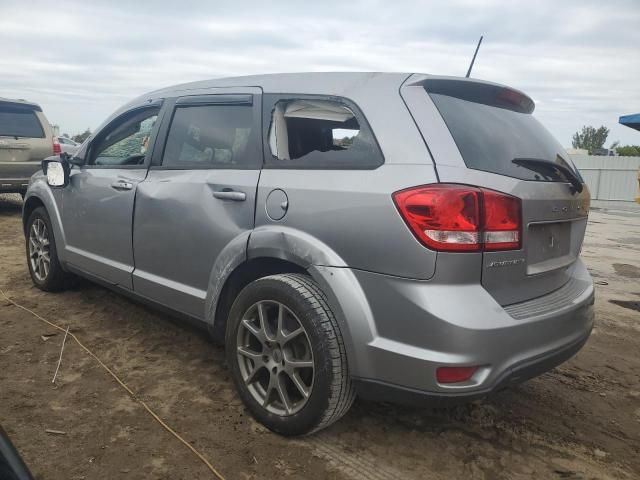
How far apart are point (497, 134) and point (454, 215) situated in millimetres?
593

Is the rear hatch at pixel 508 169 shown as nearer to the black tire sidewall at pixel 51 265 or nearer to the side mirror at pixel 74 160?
the side mirror at pixel 74 160

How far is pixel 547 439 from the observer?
8.48ft

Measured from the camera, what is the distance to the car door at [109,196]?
3459 mm

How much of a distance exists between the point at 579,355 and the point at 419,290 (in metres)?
2.32

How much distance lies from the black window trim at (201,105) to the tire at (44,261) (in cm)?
167

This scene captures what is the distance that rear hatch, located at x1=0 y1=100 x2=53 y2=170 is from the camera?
8.68 m

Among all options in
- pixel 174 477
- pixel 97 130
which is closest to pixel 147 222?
pixel 97 130

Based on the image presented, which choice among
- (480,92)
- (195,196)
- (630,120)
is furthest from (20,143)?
(630,120)

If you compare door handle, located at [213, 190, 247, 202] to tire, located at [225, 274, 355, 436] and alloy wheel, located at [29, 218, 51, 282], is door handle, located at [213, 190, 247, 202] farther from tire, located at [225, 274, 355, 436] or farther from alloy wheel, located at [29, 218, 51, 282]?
alloy wheel, located at [29, 218, 51, 282]

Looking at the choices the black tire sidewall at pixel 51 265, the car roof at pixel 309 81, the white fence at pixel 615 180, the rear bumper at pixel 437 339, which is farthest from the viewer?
the white fence at pixel 615 180

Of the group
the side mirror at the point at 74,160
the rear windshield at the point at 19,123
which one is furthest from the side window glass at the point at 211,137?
the rear windshield at the point at 19,123

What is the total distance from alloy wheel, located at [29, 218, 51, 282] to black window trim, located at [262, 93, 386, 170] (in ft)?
8.81

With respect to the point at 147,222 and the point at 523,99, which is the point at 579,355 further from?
the point at 147,222

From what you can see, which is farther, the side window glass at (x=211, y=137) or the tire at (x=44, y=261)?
the tire at (x=44, y=261)
